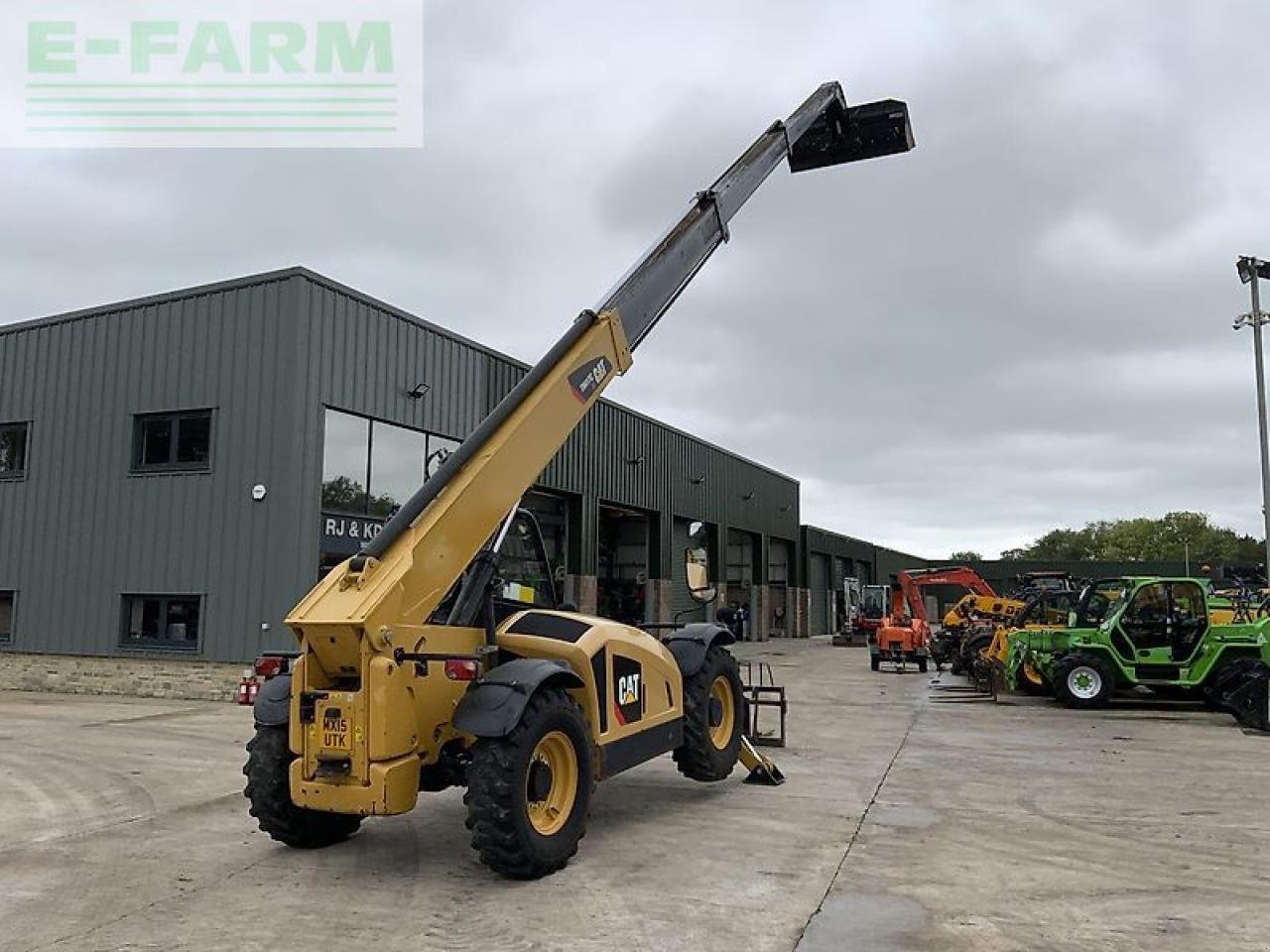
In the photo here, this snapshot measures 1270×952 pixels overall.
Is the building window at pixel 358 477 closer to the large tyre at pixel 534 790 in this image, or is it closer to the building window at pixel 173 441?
the building window at pixel 173 441

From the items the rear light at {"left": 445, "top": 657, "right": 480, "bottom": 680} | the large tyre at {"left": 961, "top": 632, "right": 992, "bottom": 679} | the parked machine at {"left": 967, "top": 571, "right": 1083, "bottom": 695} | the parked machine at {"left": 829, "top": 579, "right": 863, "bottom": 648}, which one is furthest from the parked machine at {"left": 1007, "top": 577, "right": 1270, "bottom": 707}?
the parked machine at {"left": 829, "top": 579, "right": 863, "bottom": 648}

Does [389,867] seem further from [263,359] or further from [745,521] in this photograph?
[745,521]

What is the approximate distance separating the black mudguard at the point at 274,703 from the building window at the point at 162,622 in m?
11.0

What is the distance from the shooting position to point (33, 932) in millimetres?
5223

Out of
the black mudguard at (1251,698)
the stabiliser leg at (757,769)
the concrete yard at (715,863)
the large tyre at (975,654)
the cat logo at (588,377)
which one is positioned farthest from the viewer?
the large tyre at (975,654)

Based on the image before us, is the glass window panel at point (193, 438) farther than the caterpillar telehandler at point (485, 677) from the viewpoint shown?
Yes

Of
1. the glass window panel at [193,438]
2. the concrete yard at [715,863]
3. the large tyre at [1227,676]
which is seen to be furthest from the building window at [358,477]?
the large tyre at [1227,676]

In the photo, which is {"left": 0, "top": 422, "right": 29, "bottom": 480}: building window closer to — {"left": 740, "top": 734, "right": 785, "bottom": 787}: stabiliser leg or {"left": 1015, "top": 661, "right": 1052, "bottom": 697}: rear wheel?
{"left": 740, "top": 734, "right": 785, "bottom": 787}: stabiliser leg

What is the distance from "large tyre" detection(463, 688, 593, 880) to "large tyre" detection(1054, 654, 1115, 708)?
11.6m

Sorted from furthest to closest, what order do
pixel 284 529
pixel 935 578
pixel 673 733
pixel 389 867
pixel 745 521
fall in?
pixel 745 521
pixel 935 578
pixel 284 529
pixel 673 733
pixel 389 867

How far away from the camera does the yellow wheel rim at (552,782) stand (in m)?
6.20

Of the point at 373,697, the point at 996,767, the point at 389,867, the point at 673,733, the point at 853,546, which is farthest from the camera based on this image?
the point at 853,546

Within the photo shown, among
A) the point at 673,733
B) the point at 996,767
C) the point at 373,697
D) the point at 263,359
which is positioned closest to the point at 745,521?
the point at 263,359

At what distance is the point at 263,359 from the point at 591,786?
12.2 metres
